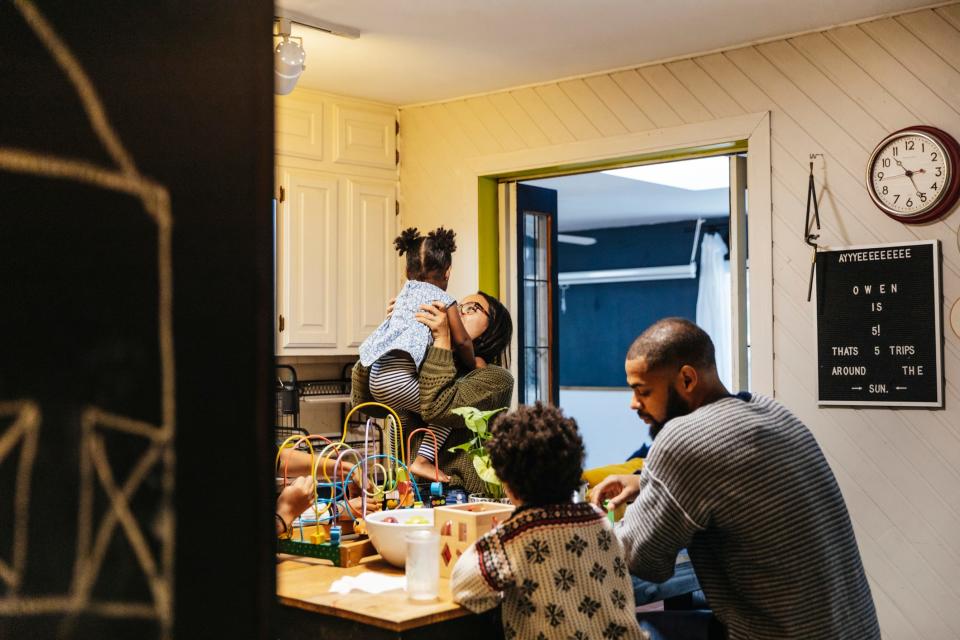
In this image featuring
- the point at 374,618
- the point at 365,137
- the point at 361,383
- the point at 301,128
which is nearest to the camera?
the point at 374,618

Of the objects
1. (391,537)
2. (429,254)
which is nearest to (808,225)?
(429,254)

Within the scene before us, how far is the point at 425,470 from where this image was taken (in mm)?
2756

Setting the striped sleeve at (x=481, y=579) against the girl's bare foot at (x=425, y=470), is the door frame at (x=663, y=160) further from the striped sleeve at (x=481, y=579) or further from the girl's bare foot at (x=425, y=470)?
the striped sleeve at (x=481, y=579)

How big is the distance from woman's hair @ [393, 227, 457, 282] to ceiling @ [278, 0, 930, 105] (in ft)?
2.90

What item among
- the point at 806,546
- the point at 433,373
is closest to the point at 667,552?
the point at 806,546

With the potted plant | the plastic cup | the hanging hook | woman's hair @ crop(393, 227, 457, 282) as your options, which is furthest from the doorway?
the plastic cup

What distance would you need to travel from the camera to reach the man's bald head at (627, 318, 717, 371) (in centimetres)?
202

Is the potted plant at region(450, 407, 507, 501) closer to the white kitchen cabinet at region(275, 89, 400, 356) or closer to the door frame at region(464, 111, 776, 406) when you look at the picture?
the door frame at region(464, 111, 776, 406)

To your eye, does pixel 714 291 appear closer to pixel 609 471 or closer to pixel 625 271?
pixel 625 271

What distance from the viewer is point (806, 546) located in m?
1.84

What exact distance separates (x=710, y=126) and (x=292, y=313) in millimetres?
2046

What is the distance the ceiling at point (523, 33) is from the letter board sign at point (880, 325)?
2.92ft

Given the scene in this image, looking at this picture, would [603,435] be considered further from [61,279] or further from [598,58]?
[61,279]

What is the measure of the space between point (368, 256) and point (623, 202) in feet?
9.93
